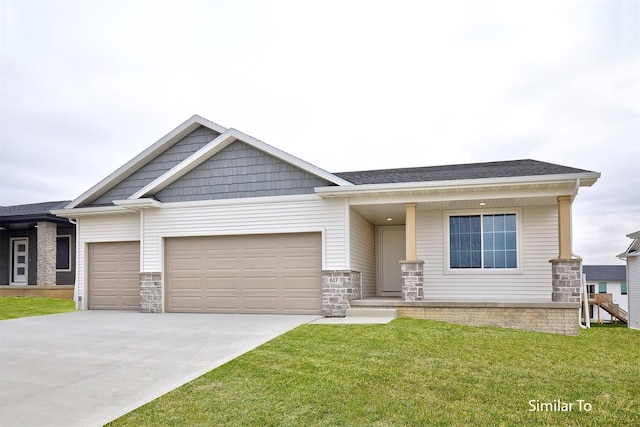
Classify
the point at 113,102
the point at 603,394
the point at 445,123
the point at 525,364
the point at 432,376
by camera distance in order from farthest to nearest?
the point at 445,123 → the point at 113,102 → the point at 525,364 → the point at 432,376 → the point at 603,394

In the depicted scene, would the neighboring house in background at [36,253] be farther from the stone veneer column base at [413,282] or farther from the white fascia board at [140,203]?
the stone veneer column base at [413,282]

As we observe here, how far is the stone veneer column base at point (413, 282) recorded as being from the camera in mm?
11250

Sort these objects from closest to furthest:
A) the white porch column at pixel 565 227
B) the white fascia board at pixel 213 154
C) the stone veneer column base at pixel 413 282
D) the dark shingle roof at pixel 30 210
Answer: the white porch column at pixel 565 227, the stone veneer column base at pixel 413 282, the white fascia board at pixel 213 154, the dark shingle roof at pixel 30 210

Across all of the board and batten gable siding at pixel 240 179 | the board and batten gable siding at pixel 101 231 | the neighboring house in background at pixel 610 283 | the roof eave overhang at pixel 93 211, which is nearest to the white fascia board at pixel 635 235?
the board and batten gable siding at pixel 240 179

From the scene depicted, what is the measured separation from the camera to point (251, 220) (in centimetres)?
1255

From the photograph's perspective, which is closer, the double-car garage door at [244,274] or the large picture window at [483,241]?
the double-car garage door at [244,274]

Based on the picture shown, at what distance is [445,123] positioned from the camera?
63.3 feet

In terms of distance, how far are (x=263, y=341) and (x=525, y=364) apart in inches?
163

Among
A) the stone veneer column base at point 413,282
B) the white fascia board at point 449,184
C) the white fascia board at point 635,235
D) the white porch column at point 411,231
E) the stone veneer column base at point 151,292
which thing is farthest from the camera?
the white fascia board at point 635,235

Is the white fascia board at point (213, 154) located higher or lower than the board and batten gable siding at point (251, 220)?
higher

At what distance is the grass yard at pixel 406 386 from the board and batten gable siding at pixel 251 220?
149 inches

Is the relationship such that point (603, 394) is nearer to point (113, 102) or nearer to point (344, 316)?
point (344, 316)

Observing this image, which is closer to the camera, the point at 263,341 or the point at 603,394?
the point at 603,394

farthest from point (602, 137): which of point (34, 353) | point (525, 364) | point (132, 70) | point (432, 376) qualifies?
point (34, 353)
